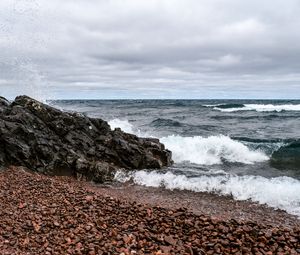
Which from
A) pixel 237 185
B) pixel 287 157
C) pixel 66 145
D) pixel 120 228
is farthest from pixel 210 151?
pixel 120 228

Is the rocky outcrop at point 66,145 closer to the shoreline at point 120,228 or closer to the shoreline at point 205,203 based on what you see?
the shoreline at point 205,203

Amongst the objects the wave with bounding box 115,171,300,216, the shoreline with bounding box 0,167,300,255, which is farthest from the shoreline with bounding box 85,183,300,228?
the wave with bounding box 115,171,300,216

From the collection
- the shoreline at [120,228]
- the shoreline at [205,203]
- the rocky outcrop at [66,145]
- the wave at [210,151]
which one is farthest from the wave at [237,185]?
the wave at [210,151]

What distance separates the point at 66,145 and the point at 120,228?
23.5ft

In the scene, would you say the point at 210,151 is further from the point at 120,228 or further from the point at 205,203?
the point at 120,228

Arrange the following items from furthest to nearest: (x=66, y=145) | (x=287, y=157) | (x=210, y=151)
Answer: (x=210, y=151)
(x=287, y=157)
(x=66, y=145)

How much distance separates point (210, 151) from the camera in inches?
810

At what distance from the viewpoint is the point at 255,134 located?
29.3m

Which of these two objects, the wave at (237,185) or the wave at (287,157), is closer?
the wave at (237,185)

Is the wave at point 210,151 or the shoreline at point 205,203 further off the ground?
the wave at point 210,151

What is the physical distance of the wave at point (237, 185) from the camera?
442 inches

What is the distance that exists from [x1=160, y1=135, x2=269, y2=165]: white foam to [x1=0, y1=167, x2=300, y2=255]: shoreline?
8246 millimetres

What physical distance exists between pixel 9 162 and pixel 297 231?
9.27 m

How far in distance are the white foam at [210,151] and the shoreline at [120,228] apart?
8246 millimetres
